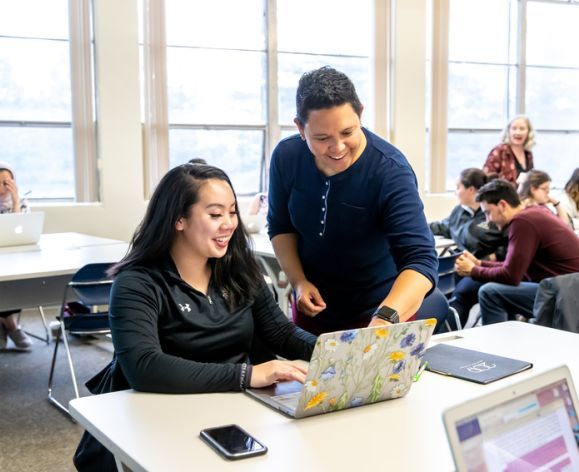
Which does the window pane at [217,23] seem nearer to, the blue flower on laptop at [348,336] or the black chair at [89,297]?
the black chair at [89,297]

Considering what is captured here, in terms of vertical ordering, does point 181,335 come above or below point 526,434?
below

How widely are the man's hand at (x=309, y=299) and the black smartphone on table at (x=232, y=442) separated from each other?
0.74 m

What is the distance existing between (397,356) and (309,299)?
662mm

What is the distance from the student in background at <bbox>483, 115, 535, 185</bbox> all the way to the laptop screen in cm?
546

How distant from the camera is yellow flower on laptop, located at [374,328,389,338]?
1.48 metres

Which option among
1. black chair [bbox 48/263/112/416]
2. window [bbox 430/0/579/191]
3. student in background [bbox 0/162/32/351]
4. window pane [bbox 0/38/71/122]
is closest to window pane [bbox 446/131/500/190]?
window [bbox 430/0/579/191]

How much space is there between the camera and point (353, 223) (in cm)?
213

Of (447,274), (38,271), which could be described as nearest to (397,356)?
(38,271)

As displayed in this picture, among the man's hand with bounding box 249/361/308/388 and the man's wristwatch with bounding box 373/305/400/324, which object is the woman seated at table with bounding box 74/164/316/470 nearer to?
the man's hand with bounding box 249/361/308/388

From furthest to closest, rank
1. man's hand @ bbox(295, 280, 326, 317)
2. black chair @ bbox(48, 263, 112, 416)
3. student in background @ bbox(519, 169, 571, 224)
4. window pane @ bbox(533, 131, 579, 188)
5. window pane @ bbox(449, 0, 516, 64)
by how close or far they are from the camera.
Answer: window pane @ bbox(533, 131, 579, 188) < window pane @ bbox(449, 0, 516, 64) < student in background @ bbox(519, 169, 571, 224) < black chair @ bbox(48, 263, 112, 416) < man's hand @ bbox(295, 280, 326, 317)

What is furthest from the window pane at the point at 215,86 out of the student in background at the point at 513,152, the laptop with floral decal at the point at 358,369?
the laptop with floral decal at the point at 358,369

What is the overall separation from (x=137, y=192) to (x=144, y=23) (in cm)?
149

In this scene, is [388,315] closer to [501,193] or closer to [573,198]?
[501,193]

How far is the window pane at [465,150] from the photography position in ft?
26.0
